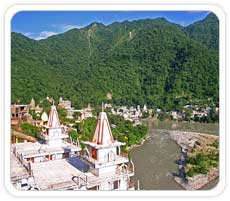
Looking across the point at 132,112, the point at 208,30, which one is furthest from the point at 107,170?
the point at 208,30

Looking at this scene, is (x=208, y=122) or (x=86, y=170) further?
(x=208, y=122)

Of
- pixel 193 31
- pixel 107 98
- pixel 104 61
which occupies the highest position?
pixel 193 31

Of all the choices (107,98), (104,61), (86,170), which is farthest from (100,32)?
(86,170)

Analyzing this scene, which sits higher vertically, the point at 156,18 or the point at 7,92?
the point at 156,18

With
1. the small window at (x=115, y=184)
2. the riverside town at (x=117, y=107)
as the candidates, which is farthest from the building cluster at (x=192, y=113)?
the small window at (x=115, y=184)
